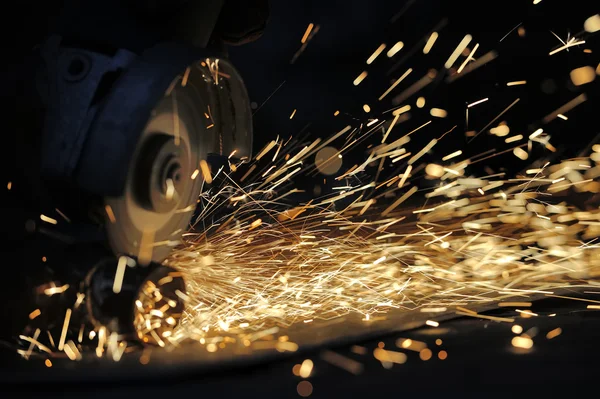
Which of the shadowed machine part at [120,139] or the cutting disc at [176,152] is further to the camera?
the cutting disc at [176,152]

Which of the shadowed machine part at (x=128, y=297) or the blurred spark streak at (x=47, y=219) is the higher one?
the blurred spark streak at (x=47, y=219)

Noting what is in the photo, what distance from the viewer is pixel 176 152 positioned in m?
1.88

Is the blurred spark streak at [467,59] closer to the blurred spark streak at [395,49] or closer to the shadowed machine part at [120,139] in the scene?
the blurred spark streak at [395,49]

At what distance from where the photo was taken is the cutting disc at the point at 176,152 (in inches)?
70.2

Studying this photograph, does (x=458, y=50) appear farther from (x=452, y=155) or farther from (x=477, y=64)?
(x=452, y=155)

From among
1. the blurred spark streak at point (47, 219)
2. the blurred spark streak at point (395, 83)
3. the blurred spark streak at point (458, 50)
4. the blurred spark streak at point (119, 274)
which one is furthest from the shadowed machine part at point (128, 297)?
the blurred spark streak at point (458, 50)

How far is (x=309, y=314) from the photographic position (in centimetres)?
206

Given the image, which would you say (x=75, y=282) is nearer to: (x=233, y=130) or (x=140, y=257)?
(x=140, y=257)

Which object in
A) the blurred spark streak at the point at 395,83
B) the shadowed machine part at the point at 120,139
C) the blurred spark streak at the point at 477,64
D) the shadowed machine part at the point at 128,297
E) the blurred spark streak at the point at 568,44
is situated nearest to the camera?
the shadowed machine part at the point at 120,139

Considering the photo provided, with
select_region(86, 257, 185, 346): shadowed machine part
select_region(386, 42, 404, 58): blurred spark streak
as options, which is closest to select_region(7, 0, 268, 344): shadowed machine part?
select_region(86, 257, 185, 346): shadowed machine part

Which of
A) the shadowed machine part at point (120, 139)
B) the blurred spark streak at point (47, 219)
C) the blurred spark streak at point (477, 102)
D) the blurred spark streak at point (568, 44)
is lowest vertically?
the blurred spark streak at point (47, 219)

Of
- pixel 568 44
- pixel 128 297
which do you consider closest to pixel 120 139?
pixel 128 297

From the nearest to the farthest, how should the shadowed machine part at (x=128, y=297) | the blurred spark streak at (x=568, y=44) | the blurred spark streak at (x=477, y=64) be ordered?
the shadowed machine part at (x=128, y=297)
the blurred spark streak at (x=568, y=44)
the blurred spark streak at (x=477, y=64)

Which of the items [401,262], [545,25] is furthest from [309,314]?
[545,25]
